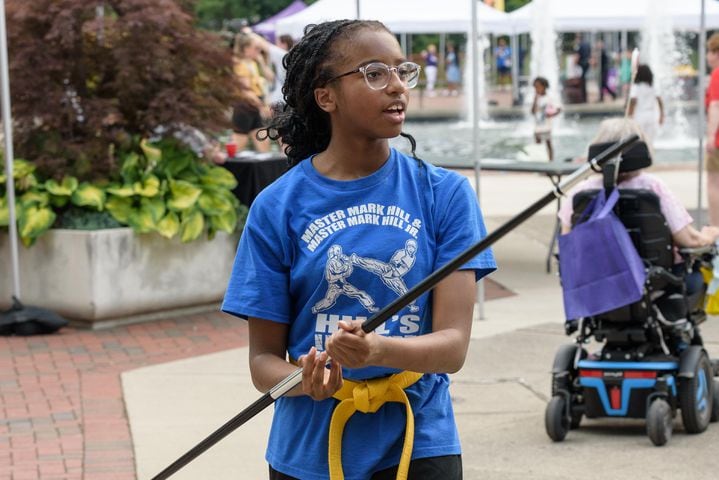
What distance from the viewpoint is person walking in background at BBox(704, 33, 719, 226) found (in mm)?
10609

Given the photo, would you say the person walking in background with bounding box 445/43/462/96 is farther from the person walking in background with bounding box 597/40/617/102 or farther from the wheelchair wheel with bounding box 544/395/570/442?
the wheelchair wheel with bounding box 544/395/570/442

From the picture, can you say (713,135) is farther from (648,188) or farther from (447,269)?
(447,269)

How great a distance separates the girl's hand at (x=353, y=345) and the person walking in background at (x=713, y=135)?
858 cm

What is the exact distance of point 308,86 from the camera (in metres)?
2.97

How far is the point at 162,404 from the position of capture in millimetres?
6828

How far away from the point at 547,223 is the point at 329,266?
11.0 m

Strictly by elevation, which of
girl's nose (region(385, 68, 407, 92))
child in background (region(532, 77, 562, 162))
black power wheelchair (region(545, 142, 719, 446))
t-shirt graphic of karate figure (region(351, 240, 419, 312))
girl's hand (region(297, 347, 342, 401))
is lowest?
child in background (region(532, 77, 562, 162))

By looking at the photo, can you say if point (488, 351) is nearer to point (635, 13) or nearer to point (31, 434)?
point (31, 434)

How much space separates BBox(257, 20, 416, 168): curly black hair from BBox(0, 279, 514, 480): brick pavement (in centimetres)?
285

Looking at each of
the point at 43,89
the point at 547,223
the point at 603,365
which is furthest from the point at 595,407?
the point at 547,223

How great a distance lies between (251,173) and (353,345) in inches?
289

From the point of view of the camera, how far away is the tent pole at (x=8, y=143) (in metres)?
8.31

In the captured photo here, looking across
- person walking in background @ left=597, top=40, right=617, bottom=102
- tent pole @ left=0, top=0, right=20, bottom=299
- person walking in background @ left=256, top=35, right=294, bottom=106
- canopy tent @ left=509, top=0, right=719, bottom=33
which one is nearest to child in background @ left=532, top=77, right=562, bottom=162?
person walking in background @ left=256, top=35, right=294, bottom=106

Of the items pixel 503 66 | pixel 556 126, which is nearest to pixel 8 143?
pixel 556 126
